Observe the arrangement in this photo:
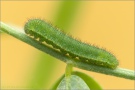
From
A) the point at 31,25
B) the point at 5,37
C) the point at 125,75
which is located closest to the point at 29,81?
the point at 5,37

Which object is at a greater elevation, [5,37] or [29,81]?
[5,37]

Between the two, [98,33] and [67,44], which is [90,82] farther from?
[98,33]

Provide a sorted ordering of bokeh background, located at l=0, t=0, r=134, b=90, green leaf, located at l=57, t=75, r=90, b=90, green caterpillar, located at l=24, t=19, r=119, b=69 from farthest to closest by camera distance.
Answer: bokeh background, located at l=0, t=0, r=134, b=90
green caterpillar, located at l=24, t=19, r=119, b=69
green leaf, located at l=57, t=75, r=90, b=90

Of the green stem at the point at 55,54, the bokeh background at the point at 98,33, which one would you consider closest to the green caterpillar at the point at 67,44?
the green stem at the point at 55,54

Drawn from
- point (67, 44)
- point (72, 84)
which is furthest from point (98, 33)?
point (72, 84)

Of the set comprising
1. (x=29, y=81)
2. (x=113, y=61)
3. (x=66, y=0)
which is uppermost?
(x=66, y=0)

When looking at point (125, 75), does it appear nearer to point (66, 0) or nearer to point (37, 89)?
point (37, 89)

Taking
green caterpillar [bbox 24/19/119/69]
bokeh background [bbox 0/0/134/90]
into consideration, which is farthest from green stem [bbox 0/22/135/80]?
bokeh background [bbox 0/0/134/90]

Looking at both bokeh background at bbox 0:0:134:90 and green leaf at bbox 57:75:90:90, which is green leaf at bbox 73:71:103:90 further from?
bokeh background at bbox 0:0:134:90
